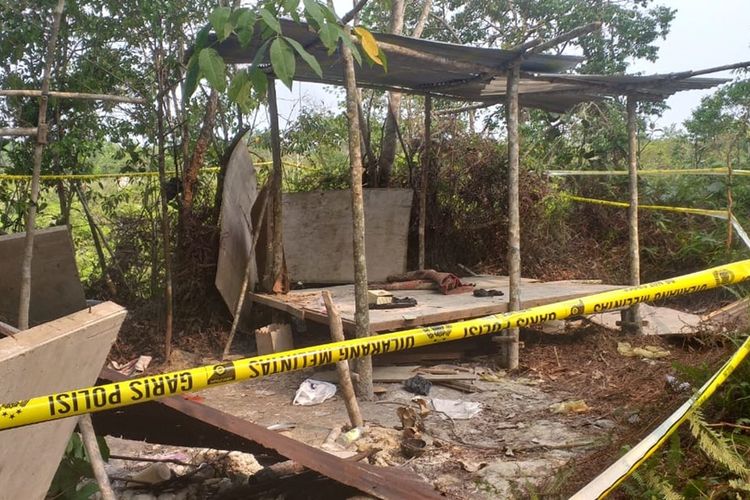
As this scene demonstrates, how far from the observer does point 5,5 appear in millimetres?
5793

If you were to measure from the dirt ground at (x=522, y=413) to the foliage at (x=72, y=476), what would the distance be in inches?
65.7

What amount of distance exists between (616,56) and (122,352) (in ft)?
37.1

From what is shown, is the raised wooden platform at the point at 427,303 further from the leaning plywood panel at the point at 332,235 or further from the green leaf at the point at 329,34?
the green leaf at the point at 329,34

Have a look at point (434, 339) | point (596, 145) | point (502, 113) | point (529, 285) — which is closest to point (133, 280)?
point (529, 285)

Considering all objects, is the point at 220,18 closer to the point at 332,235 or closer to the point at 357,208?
the point at 357,208

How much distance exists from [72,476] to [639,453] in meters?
2.19

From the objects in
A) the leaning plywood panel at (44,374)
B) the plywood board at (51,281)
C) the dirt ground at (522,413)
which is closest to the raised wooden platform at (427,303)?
the dirt ground at (522,413)

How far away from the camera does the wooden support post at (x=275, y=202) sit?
673cm

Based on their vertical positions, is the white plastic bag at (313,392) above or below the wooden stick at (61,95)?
below

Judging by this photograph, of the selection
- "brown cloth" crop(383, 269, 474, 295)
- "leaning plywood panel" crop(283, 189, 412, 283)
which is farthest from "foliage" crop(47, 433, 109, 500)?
"leaning plywood panel" crop(283, 189, 412, 283)

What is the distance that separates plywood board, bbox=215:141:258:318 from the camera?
718 centimetres

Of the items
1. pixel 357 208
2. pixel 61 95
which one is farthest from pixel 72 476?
pixel 357 208

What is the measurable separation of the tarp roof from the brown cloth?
7.19ft

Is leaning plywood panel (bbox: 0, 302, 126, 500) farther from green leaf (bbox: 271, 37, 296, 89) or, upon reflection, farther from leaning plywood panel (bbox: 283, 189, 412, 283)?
leaning plywood panel (bbox: 283, 189, 412, 283)
